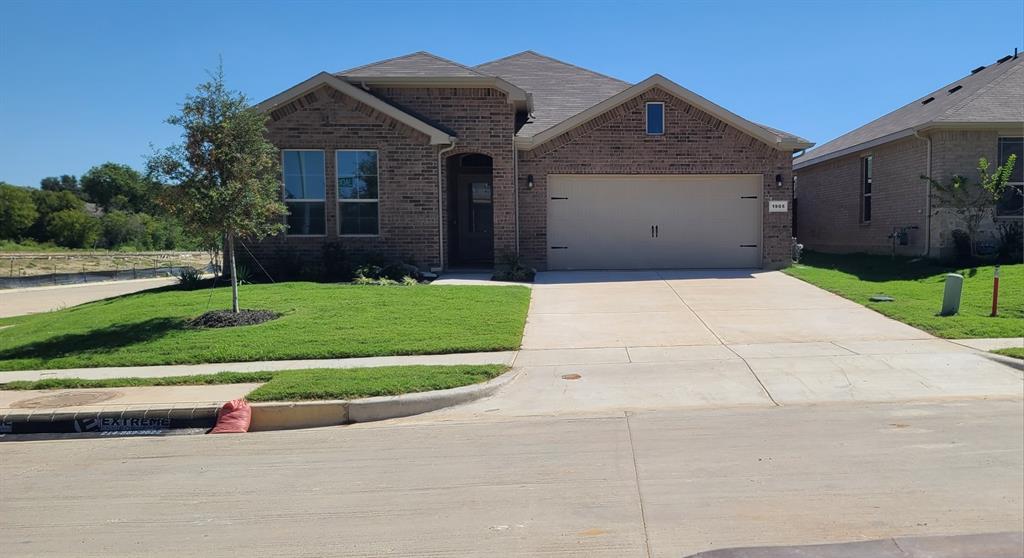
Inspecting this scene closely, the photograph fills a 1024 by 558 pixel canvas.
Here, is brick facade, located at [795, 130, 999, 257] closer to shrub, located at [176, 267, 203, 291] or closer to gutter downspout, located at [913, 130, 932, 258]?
gutter downspout, located at [913, 130, 932, 258]

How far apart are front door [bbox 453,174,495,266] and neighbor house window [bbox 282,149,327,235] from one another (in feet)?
13.3

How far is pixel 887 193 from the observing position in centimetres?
1981

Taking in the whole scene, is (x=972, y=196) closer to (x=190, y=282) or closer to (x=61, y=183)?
(x=190, y=282)

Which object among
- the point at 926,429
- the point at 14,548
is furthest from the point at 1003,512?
the point at 14,548

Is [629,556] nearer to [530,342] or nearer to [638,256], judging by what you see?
[530,342]

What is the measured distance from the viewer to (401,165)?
1606 centimetres

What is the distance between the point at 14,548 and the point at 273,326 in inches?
261

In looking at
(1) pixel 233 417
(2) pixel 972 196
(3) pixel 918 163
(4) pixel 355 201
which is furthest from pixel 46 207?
(2) pixel 972 196

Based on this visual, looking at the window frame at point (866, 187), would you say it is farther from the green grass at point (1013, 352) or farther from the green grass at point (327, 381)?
the green grass at point (327, 381)

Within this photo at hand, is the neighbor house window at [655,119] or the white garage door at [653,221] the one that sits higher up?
the neighbor house window at [655,119]

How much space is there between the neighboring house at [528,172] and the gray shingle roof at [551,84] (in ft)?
3.72

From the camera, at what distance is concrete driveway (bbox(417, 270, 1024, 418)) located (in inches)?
269

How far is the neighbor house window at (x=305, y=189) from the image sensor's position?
53.0 feet

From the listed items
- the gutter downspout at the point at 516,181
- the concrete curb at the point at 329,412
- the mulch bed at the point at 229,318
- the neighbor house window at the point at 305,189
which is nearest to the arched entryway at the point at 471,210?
the gutter downspout at the point at 516,181
